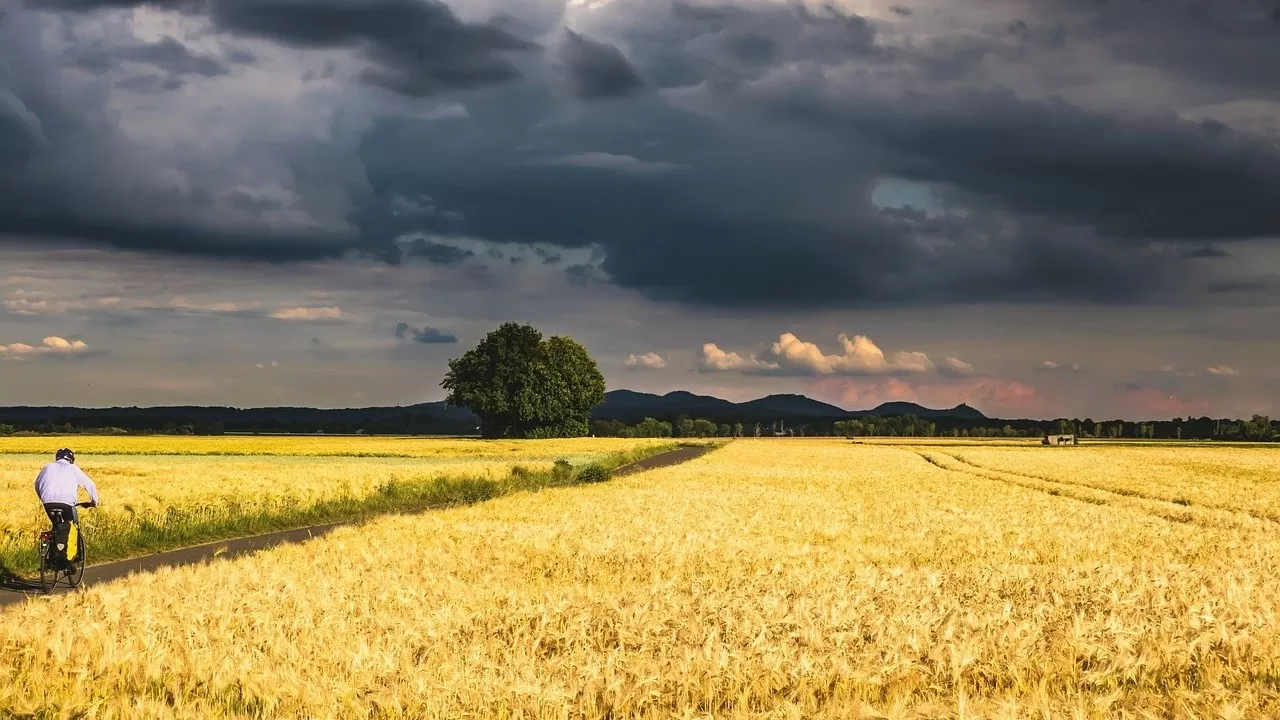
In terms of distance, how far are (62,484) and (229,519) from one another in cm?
1225

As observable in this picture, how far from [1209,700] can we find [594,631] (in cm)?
577

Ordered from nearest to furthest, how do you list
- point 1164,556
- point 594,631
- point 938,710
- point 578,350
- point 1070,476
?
1. point 938,710
2. point 594,631
3. point 1164,556
4. point 1070,476
5. point 578,350

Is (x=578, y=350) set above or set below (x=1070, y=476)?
above

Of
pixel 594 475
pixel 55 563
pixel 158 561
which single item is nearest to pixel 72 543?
pixel 55 563

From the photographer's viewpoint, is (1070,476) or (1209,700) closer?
(1209,700)

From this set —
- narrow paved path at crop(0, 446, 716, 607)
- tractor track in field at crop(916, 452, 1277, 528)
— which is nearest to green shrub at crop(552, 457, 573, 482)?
tractor track in field at crop(916, 452, 1277, 528)

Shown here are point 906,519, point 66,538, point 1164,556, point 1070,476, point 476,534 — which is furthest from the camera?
point 1070,476

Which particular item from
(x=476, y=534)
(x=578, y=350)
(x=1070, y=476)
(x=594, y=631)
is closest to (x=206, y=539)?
(x=476, y=534)

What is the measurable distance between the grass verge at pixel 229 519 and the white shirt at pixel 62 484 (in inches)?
137

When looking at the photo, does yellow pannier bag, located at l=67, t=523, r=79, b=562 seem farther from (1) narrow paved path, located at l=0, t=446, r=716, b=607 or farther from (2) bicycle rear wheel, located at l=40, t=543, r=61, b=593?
(1) narrow paved path, located at l=0, t=446, r=716, b=607

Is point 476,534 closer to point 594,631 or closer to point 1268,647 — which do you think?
point 594,631

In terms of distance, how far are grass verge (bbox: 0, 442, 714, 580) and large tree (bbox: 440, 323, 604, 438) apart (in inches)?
3108

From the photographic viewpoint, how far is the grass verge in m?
24.9

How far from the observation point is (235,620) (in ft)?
38.4
